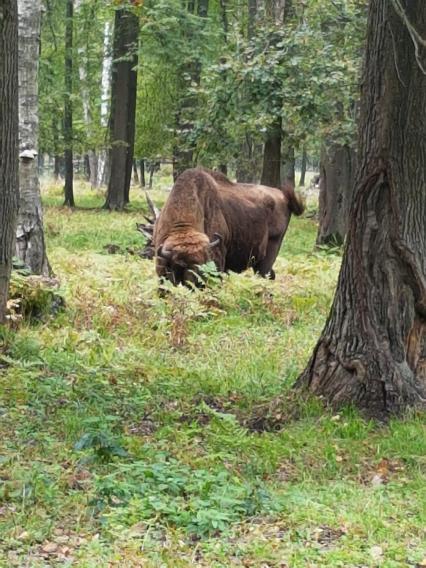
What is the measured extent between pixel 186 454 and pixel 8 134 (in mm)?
3122

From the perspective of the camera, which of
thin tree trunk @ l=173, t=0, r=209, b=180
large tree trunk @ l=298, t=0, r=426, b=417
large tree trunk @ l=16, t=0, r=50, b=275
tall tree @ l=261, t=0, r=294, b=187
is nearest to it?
large tree trunk @ l=298, t=0, r=426, b=417

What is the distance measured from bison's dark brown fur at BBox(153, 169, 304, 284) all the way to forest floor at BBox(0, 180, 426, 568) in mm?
1427

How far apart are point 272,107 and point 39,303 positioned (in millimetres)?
9181

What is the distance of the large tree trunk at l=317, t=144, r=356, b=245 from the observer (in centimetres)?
1956

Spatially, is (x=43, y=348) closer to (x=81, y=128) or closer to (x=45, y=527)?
(x=45, y=527)

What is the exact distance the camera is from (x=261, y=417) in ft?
22.5

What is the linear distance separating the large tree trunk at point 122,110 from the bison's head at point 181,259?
46.3 ft

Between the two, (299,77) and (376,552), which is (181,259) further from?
(376,552)

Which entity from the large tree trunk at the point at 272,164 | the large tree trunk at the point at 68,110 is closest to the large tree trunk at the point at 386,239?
the large tree trunk at the point at 272,164

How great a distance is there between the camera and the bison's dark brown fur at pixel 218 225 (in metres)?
12.0

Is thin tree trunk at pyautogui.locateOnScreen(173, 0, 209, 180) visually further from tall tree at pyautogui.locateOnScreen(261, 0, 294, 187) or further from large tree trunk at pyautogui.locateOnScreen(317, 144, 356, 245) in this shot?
large tree trunk at pyautogui.locateOnScreen(317, 144, 356, 245)

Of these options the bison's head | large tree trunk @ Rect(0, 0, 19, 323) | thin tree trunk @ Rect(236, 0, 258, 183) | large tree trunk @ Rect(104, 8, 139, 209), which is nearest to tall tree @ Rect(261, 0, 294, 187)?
thin tree trunk @ Rect(236, 0, 258, 183)

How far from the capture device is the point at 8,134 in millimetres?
7270

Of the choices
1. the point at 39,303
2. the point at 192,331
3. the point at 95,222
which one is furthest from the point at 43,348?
the point at 95,222
